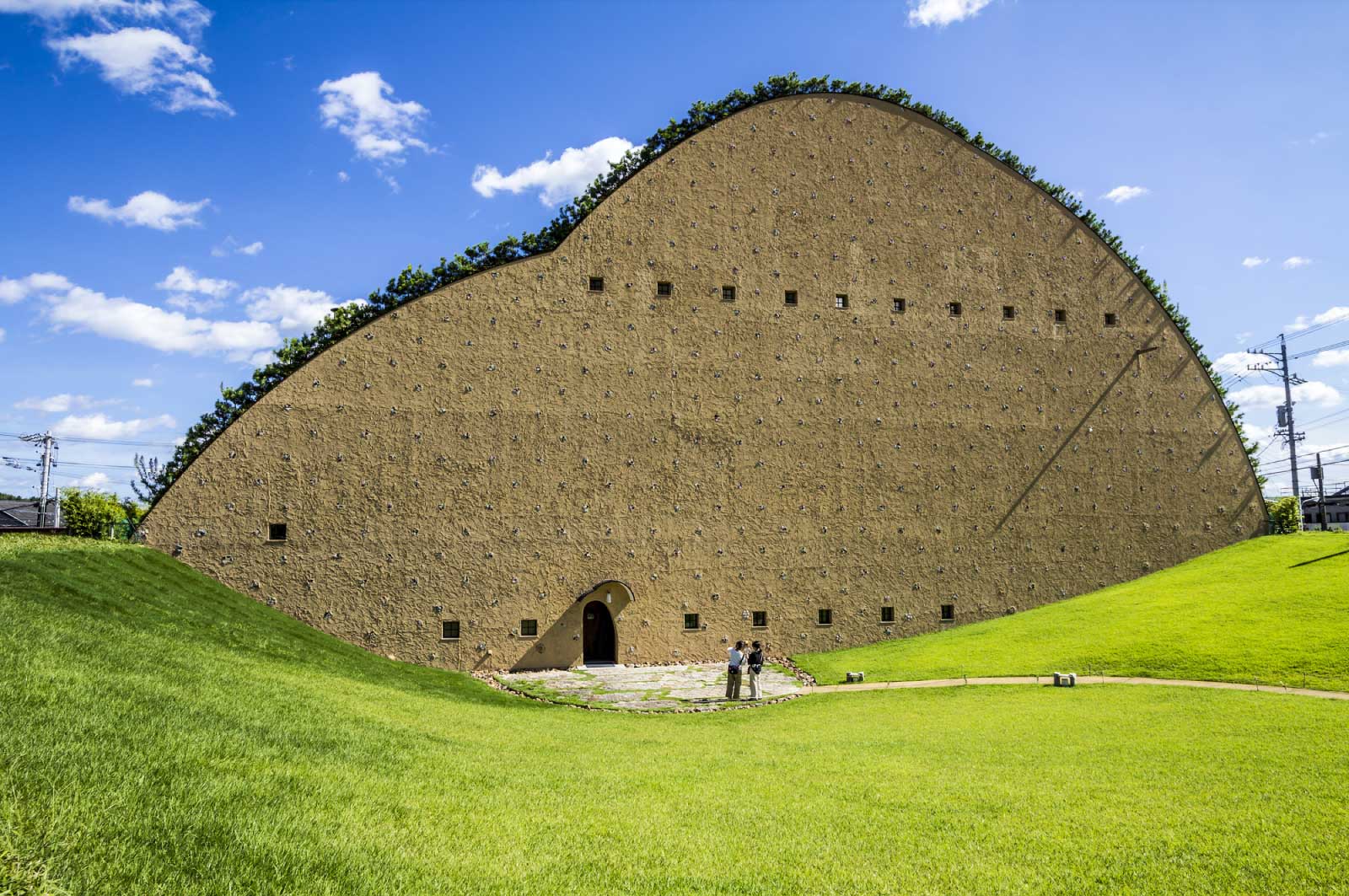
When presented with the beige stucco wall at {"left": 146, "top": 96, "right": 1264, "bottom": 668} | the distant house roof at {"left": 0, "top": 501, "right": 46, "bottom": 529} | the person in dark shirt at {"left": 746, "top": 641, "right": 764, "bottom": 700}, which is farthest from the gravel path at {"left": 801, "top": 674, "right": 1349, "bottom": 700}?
the distant house roof at {"left": 0, "top": 501, "right": 46, "bottom": 529}

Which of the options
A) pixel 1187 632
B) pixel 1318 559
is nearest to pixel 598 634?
pixel 1187 632

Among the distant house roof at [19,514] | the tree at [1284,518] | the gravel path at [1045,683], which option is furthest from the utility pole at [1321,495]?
the distant house roof at [19,514]

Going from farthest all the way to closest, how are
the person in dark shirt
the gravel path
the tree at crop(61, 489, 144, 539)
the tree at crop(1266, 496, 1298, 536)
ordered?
1. the tree at crop(1266, 496, 1298, 536)
2. the tree at crop(61, 489, 144, 539)
3. the person in dark shirt
4. the gravel path

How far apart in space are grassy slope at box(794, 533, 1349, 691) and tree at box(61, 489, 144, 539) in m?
19.4

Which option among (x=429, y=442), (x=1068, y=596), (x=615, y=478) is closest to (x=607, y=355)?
(x=615, y=478)

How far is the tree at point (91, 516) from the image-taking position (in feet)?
65.3

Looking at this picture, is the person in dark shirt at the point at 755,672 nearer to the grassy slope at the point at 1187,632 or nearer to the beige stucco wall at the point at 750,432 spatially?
the grassy slope at the point at 1187,632

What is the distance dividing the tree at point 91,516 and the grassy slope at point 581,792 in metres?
8.01

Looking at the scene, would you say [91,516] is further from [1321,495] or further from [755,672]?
[1321,495]

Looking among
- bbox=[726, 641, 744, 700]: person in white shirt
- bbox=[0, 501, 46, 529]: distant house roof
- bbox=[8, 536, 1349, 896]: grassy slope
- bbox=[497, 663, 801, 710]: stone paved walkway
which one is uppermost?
bbox=[0, 501, 46, 529]: distant house roof

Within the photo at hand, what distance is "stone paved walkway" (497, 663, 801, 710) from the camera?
58.4ft

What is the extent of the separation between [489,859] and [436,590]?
16.3 metres

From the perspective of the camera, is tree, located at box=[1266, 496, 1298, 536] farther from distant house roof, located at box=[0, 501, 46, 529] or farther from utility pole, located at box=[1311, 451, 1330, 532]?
distant house roof, located at box=[0, 501, 46, 529]

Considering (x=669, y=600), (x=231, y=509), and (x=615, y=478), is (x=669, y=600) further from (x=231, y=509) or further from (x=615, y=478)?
(x=231, y=509)
